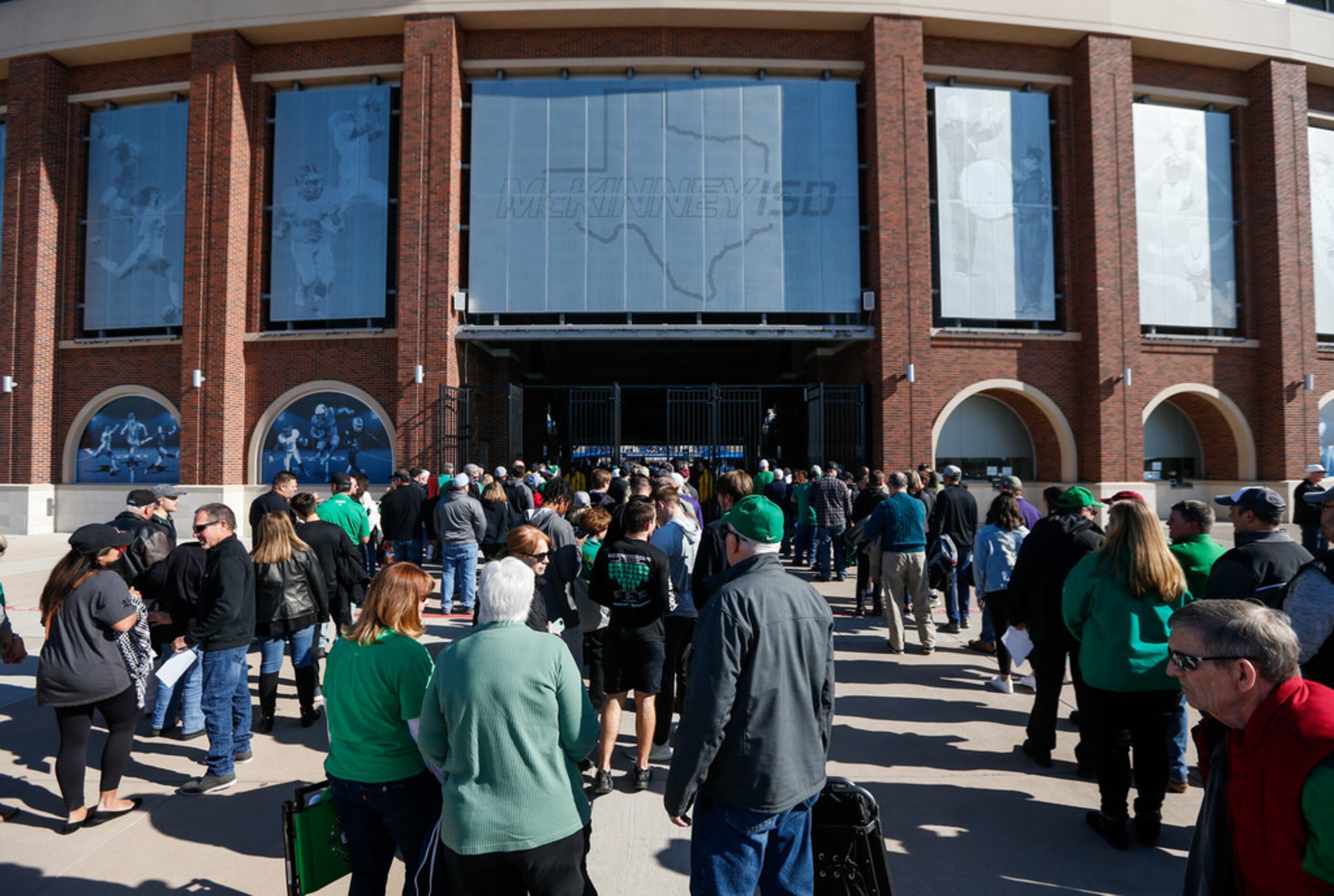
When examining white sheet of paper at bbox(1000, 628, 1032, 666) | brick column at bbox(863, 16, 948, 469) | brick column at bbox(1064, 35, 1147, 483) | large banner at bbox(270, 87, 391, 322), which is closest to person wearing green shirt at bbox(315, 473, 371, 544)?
white sheet of paper at bbox(1000, 628, 1032, 666)

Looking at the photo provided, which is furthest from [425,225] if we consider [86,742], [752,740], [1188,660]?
[1188,660]

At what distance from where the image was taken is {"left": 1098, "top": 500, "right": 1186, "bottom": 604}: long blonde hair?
3859 millimetres

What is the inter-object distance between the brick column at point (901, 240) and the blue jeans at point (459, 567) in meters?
10.9

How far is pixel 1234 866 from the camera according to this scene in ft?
6.14

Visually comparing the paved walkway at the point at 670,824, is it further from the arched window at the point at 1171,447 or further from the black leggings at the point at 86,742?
the arched window at the point at 1171,447

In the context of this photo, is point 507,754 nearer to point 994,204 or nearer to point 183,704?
point 183,704

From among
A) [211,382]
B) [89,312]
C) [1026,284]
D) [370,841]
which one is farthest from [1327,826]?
[89,312]

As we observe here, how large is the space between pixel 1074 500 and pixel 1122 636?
59.5 inches

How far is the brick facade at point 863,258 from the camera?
17297 mm

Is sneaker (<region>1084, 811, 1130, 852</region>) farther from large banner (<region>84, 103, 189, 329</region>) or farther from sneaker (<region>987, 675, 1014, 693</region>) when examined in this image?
large banner (<region>84, 103, 189, 329</region>)

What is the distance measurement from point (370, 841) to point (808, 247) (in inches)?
667

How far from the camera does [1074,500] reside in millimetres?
5121

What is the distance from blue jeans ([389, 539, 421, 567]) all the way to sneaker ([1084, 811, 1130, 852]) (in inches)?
342

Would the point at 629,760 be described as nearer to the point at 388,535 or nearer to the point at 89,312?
the point at 388,535
